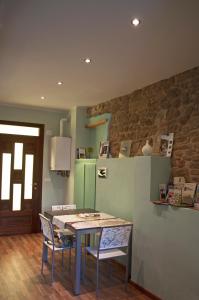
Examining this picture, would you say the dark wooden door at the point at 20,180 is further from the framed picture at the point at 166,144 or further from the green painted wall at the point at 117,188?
the framed picture at the point at 166,144

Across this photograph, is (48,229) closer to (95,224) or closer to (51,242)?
(51,242)

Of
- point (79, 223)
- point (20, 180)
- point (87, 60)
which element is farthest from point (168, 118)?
point (20, 180)

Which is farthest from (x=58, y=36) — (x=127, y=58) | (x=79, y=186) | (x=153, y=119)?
(x=79, y=186)

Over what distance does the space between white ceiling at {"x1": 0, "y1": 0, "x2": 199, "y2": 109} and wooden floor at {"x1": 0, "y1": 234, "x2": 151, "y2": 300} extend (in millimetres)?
2838

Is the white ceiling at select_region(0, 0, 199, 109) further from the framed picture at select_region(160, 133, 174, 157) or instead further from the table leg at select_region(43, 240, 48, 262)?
the table leg at select_region(43, 240, 48, 262)

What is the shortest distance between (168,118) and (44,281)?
280 centimetres

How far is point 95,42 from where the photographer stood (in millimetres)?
2850

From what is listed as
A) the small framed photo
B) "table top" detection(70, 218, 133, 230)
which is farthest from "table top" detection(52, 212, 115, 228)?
the small framed photo

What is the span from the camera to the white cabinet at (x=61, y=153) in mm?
5992

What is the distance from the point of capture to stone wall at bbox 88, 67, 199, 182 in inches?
137

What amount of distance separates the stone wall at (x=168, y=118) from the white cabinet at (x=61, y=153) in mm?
1379

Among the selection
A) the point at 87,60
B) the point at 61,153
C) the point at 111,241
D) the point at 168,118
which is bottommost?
the point at 111,241

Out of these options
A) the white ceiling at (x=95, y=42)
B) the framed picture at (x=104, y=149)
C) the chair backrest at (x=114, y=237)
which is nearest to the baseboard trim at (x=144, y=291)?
the chair backrest at (x=114, y=237)

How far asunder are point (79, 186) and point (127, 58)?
3198 millimetres
